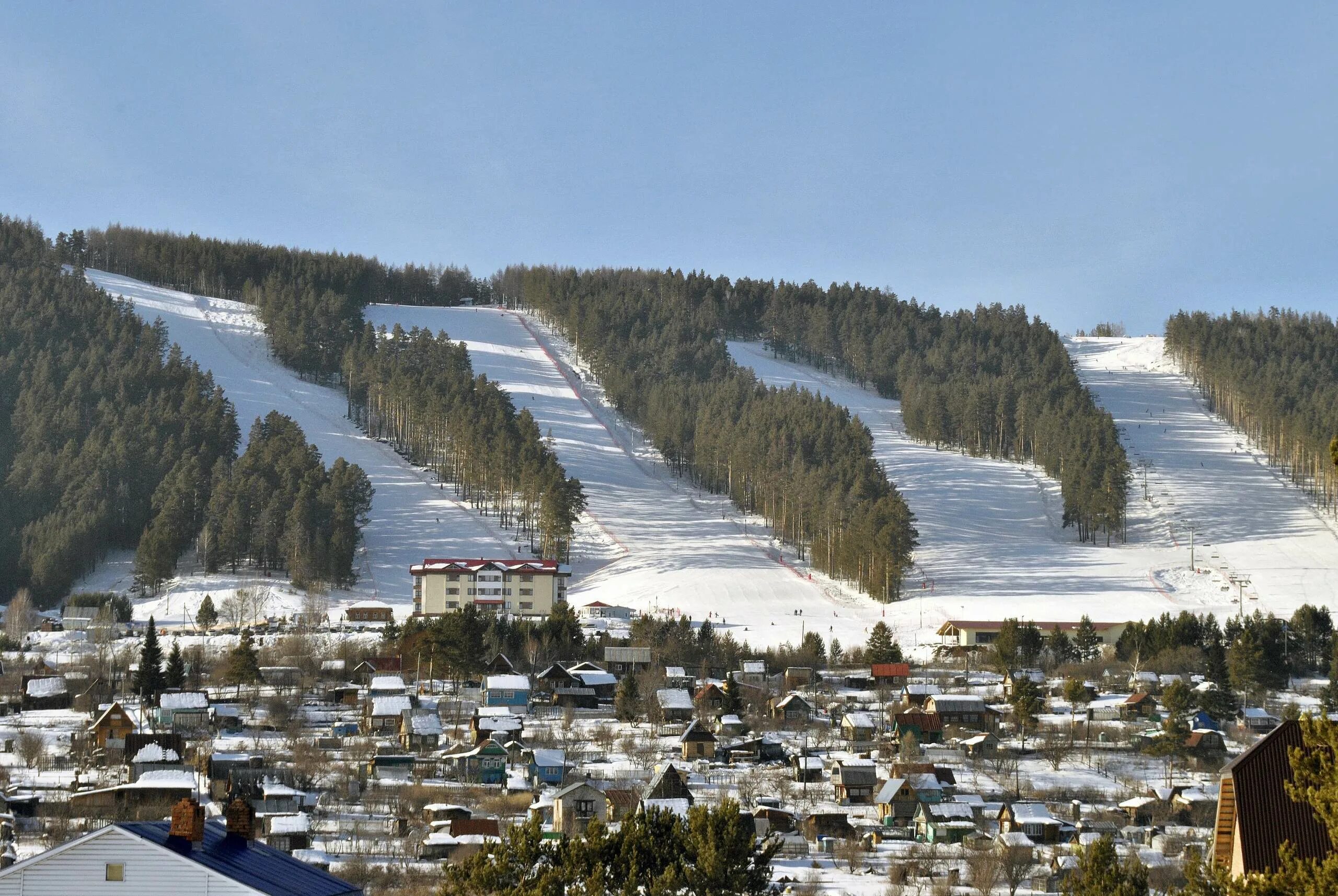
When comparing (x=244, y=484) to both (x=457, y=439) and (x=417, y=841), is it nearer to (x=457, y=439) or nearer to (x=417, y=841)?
(x=457, y=439)

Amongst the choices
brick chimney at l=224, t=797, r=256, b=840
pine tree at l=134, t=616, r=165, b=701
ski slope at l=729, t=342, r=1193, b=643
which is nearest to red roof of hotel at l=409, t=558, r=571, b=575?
ski slope at l=729, t=342, r=1193, b=643

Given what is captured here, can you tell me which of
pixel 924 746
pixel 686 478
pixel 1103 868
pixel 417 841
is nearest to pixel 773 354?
pixel 686 478

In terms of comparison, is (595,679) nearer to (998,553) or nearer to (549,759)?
(549,759)

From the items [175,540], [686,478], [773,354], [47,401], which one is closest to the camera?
[175,540]

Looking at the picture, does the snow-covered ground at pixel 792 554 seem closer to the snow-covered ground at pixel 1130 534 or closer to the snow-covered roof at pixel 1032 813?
the snow-covered ground at pixel 1130 534

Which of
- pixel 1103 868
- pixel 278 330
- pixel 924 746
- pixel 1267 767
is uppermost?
pixel 278 330

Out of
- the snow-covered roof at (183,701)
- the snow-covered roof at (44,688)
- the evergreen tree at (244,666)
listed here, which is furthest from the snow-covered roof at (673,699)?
the snow-covered roof at (44,688)

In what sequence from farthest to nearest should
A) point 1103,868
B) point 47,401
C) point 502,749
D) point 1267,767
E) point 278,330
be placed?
point 278,330, point 47,401, point 502,749, point 1103,868, point 1267,767
